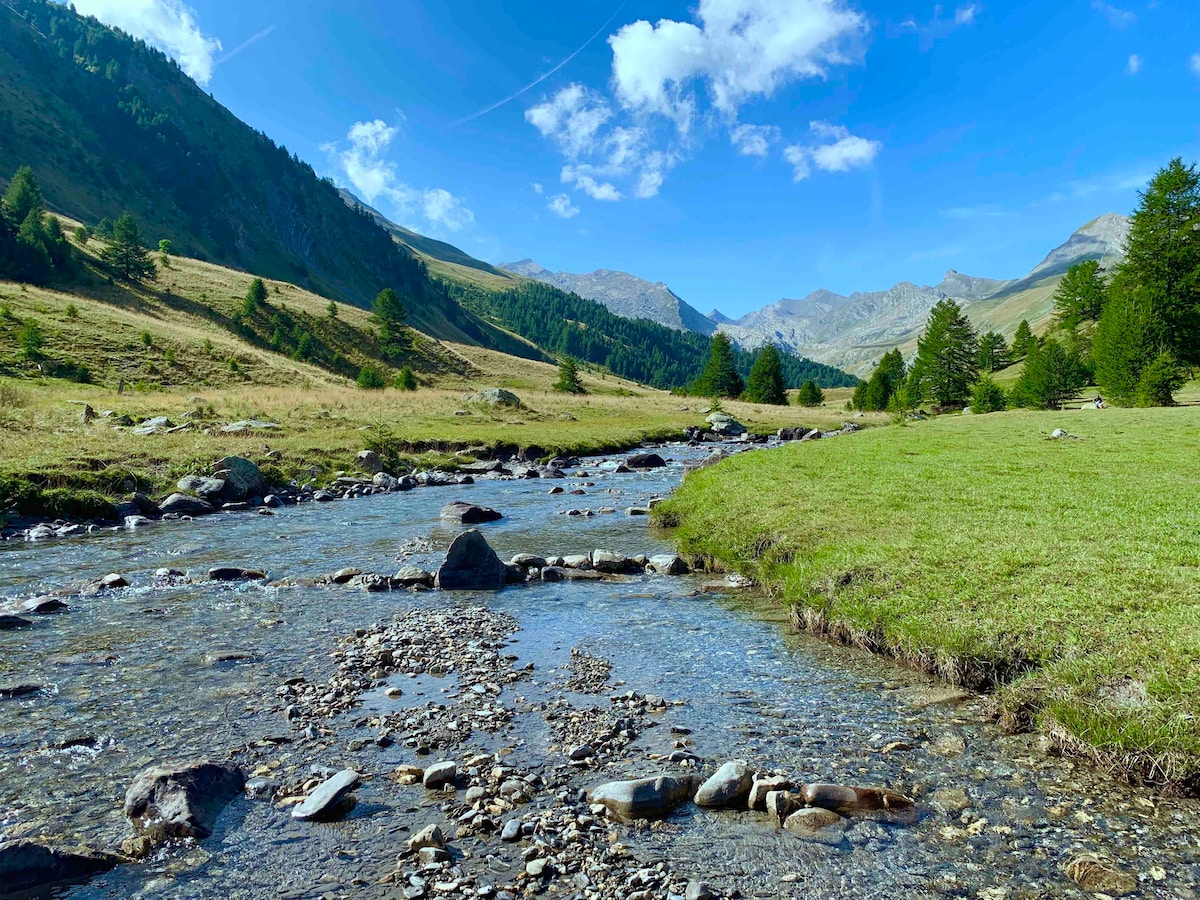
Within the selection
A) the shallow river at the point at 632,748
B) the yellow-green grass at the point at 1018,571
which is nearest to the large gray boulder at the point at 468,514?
the yellow-green grass at the point at 1018,571

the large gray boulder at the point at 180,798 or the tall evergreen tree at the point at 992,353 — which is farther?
the tall evergreen tree at the point at 992,353

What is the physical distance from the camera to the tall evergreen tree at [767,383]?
12338 cm

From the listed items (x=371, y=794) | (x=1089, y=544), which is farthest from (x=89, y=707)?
(x=1089, y=544)

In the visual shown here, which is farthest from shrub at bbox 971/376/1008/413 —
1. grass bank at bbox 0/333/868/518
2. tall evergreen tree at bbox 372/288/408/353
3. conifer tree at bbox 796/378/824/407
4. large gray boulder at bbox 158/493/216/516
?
tall evergreen tree at bbox 372/288/408/353

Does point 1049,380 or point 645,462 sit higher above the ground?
point 1049,380

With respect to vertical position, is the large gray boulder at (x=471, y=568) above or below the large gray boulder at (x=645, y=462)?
below

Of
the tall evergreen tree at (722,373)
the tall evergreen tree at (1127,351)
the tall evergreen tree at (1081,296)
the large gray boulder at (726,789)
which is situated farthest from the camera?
the tall evergreen tree at (722,373)

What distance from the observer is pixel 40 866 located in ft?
20.6

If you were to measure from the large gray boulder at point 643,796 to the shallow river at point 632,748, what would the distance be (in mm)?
279

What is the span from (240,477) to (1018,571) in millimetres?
32756

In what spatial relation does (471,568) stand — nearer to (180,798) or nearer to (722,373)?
(180,798)

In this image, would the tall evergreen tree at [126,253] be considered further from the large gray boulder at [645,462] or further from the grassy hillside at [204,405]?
the large gray boulder at [645,462]

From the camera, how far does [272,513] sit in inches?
1147

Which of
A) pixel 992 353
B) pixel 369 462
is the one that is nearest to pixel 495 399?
pixel 369 462
